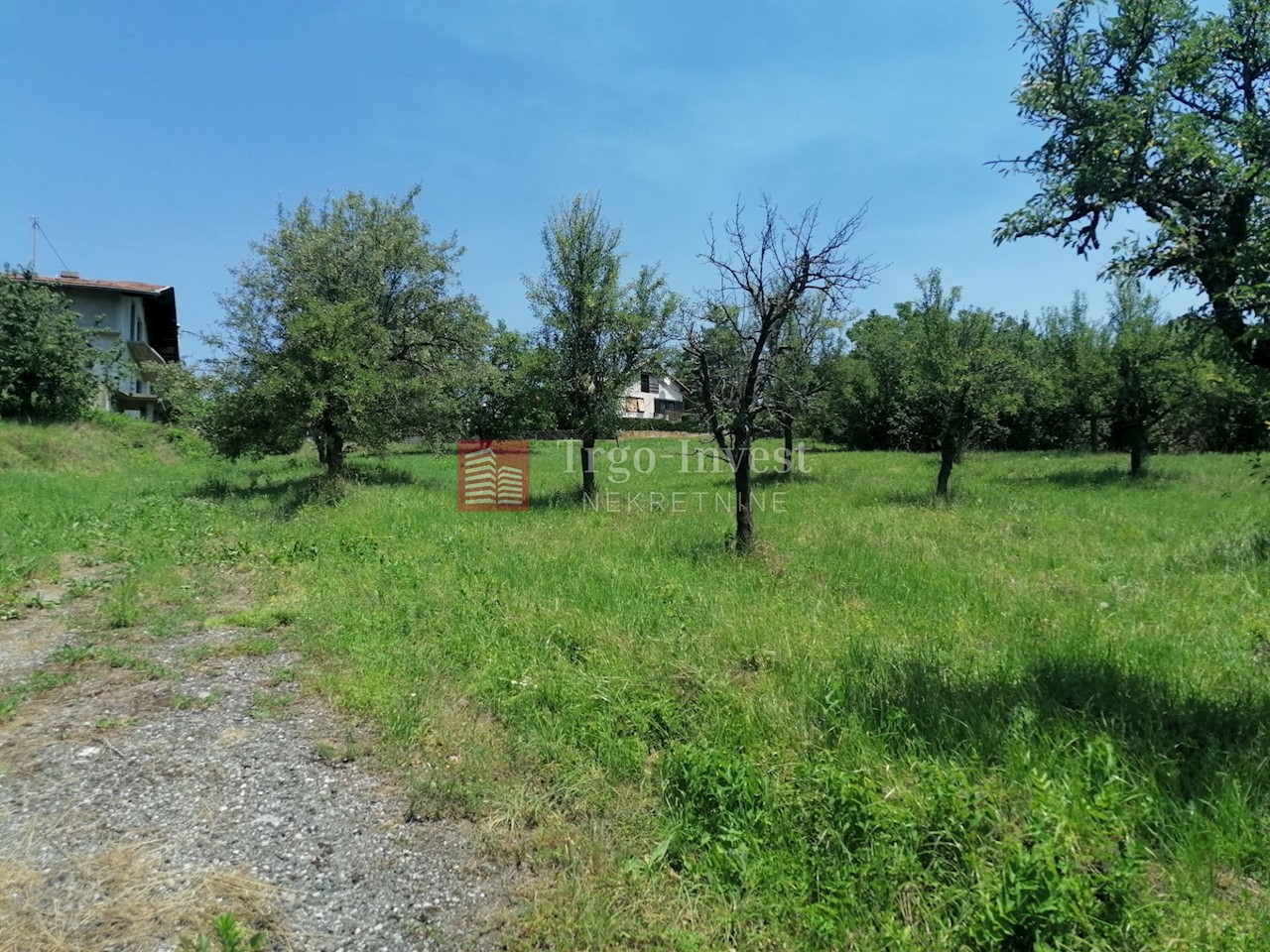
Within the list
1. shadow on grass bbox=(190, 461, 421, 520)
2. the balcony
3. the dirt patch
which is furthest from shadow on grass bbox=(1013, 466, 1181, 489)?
the balcony

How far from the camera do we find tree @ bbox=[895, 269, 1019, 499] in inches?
480

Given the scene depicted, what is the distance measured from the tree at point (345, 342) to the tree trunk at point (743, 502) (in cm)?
813

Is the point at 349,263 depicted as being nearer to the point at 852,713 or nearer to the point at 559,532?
the point at 559,532

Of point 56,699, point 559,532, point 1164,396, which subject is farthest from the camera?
point 1164,396

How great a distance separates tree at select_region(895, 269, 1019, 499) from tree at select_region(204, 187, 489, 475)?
35.4 feet

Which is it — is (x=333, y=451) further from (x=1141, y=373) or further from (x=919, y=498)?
(x=1141, y=373)

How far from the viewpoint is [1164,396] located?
14.4 meters

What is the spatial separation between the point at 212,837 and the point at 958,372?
42.0 ft

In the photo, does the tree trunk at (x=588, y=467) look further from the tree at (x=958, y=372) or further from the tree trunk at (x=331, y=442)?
the tree at (x=958, y=372)

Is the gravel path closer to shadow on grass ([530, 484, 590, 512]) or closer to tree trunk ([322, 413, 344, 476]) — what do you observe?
shadow on grass ([530, 484, 590, 512])

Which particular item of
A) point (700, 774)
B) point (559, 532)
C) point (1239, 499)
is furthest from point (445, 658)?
point (1239, 499)

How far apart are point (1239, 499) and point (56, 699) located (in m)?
15.8

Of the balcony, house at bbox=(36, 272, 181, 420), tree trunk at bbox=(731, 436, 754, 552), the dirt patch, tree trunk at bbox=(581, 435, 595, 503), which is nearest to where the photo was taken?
the dirt patch

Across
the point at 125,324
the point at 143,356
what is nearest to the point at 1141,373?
the point at 125,324
